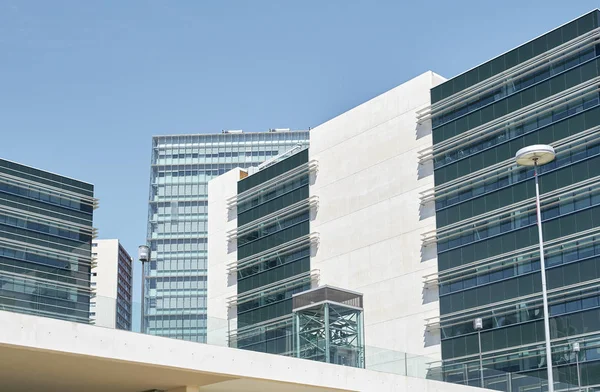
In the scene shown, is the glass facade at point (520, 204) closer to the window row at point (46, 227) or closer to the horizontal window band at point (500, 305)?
the horizontal window band at point (500, 305)

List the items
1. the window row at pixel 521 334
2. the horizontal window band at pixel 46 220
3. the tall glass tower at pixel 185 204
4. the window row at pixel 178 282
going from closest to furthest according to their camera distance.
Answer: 1. the window row at pixel 521 334
2. the horizontal window band at pixel 46 220
3. the tall glass tower at pixel 185 204
4. the window row at pixel 178 282

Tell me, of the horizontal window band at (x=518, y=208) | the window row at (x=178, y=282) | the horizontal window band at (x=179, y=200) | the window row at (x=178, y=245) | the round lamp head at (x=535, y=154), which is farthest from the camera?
the horizontal window band at (x=179, y=200)

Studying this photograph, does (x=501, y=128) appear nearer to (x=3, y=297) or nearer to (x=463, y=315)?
(x=463, y=315)

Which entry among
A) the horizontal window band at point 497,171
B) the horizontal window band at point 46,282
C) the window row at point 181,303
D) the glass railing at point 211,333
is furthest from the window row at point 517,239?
the window row at point 181,303

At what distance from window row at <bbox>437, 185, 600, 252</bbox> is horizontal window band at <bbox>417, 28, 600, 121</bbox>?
8.50 meters

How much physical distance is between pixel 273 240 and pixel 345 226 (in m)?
8.98

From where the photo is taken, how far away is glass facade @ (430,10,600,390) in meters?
53.5

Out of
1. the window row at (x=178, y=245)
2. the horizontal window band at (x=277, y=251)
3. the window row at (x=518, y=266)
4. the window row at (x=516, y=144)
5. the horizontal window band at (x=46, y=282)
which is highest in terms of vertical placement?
the window row at (x=178, y=245)

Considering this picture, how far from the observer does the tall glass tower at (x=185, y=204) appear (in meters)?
157

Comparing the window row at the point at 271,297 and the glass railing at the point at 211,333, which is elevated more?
the window row at the point at 271,297

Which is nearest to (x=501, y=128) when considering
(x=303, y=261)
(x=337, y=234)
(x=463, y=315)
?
(x=463, y=315)

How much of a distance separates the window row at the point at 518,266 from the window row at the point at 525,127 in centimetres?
780

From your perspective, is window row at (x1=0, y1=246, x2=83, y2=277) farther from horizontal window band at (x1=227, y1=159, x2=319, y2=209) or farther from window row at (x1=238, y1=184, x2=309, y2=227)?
window row at (x1=238, y1=184, x2=309, y2=227)

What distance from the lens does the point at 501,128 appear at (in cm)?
5944
